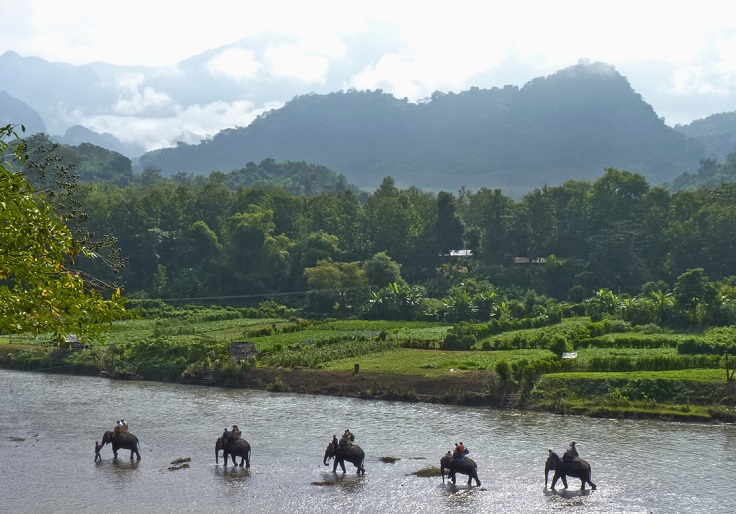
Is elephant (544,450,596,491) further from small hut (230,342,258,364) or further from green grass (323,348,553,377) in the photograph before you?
small hut (230,342,258,364)

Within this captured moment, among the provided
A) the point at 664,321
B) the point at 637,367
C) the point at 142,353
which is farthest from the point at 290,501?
→ the point at 664,321

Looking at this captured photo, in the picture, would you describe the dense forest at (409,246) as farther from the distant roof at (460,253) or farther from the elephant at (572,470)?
the elephant at (572,470)

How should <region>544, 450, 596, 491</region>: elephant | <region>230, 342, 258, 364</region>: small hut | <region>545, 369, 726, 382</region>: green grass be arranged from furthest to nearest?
<region>230, 342, 258, 364</region>: small hut
<region>545, 369, 726, 382</region>: green grass
<region>544, 450, 596, 491</region>: elephant

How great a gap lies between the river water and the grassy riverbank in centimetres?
180

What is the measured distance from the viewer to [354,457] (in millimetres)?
30578

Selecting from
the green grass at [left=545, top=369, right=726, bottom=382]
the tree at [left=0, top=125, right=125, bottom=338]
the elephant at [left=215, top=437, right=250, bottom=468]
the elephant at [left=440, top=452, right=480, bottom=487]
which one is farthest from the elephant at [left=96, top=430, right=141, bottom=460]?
the green grass at [left=545, top=369, right=726, bottom=382]

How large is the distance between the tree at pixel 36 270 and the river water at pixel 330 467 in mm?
11688

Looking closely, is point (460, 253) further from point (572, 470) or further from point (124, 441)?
point (572, 470)

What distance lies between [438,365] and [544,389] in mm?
8935

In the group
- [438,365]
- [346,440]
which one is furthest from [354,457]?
[438,365]

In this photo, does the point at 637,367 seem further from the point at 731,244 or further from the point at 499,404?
the point at 731,244

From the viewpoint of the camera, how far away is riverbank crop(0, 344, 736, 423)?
40.9 metres

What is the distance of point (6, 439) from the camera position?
1489 inches

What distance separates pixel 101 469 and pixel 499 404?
2055 cm
